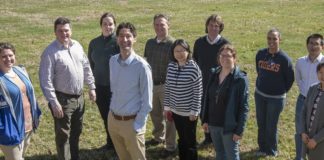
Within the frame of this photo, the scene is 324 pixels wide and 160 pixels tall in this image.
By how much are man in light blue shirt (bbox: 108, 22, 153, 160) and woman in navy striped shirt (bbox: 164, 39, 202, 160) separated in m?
0.92

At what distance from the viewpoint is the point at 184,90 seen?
256 inches

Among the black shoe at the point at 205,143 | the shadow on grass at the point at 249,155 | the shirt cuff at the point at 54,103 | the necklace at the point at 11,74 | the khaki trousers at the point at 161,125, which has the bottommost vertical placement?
the shadow on grass at the point at 249,155

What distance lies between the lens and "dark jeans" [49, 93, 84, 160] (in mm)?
6598

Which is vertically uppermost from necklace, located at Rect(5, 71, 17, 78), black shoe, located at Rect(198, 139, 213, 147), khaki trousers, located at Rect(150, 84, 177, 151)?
necklace, located at Rect(5, 71, 17, 78)

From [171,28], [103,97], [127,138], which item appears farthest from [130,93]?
[171,28]

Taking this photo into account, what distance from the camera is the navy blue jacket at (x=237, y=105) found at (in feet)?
19.1

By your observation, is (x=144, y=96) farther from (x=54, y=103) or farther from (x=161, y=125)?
(x=161, y=125)

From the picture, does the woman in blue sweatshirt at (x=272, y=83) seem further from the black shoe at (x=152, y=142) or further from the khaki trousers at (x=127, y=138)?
the khaki trousers at (x=127, y=138)

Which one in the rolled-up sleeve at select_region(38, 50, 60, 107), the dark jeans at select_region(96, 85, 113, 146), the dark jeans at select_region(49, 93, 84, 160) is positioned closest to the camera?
the rolled-up sleeve at select_region(38, 50, 60, 107)

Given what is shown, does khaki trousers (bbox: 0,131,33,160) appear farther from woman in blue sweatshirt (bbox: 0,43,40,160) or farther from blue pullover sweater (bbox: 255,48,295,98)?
blue pullover sweater (bbox: 255,48,295,98)

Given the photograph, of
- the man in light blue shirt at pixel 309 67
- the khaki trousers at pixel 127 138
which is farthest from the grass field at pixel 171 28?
the khaki trousers at pixel 127 138

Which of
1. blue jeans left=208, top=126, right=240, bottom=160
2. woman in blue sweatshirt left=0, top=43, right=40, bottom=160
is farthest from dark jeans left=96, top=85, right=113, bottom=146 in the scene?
blue jeans left=208, top=126, right=240, bottom=160

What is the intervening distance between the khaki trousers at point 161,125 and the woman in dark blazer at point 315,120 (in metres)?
2.40

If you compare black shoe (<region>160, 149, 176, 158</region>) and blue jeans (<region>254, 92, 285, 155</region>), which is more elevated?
blue jeans (<region>254, 92, 285, 155</region>)
